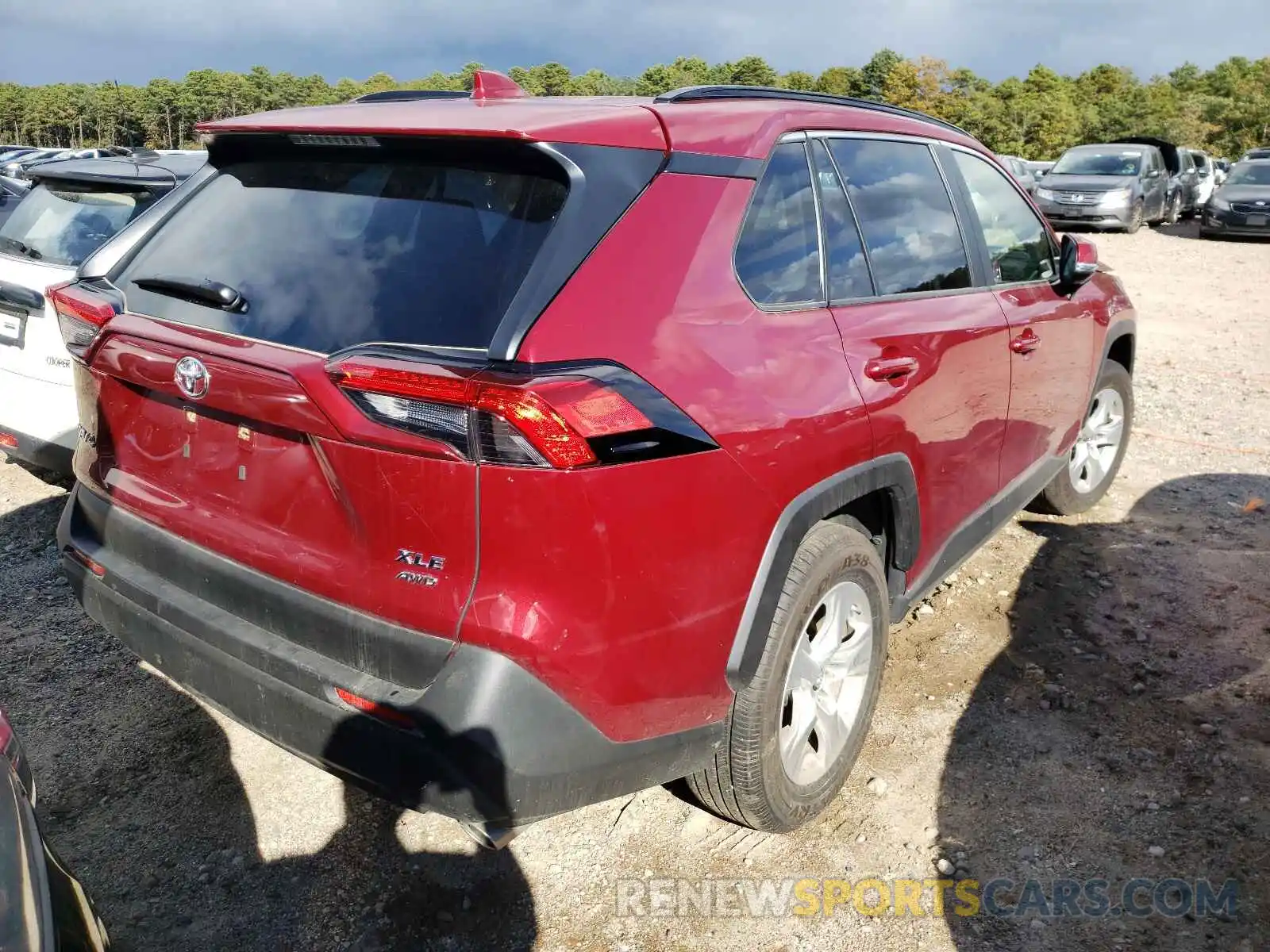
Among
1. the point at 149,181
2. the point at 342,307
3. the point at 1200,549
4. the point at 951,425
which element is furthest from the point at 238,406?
the point at 1200,549

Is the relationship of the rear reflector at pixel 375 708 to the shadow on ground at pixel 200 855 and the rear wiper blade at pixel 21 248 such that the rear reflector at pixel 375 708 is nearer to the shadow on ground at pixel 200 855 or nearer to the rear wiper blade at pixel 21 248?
the shadow on ground at pixel 200 855

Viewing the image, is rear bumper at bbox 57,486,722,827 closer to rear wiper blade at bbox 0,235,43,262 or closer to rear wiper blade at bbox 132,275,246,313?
rear wiper blade at bbox 132,275,246,313

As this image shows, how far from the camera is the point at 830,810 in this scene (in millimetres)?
2912

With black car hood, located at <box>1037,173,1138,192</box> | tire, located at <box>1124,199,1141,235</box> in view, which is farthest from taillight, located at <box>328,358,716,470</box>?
tire, located at <box>1124,199,1141,235</box>

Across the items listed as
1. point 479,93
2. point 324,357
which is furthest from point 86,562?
point 479,93

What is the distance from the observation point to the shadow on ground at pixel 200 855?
2420 mm

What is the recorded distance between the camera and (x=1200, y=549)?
4.71 m

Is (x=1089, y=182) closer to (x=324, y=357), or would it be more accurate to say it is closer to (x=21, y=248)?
(x=21, y=248)

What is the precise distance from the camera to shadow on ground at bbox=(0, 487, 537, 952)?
2.42 m

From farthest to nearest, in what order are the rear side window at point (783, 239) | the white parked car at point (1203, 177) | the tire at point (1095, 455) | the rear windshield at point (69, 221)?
the white parked car at point (1203, 177) < the tire at point (1095, 455) < the rear windshield at point (69, 221) < the rear side window at point (783, 239)

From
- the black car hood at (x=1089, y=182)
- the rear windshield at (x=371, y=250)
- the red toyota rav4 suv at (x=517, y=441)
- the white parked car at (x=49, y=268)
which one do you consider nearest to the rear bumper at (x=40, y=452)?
the white parked car at (x=49, y=268)

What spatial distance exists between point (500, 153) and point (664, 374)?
58 centimetres

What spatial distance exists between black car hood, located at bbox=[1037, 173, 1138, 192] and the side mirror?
16.9 meters

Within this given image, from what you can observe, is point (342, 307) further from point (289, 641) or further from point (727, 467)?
point (727, 467)
